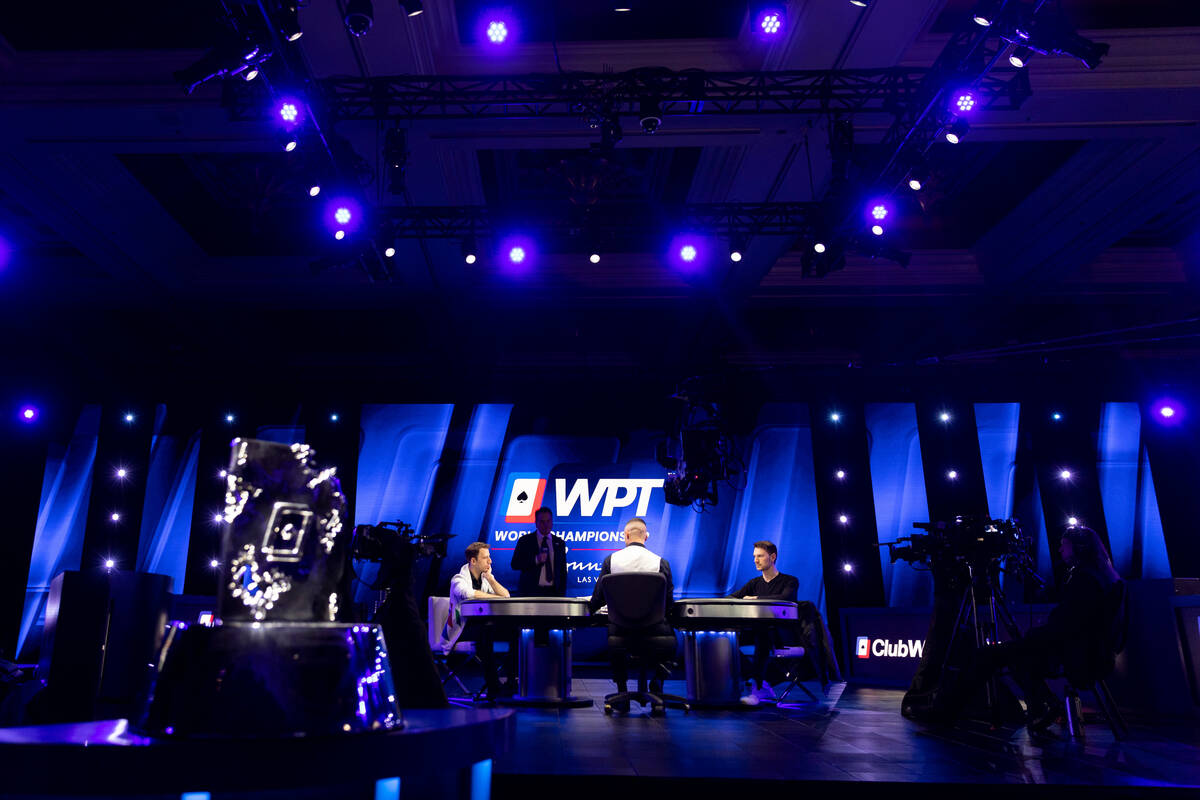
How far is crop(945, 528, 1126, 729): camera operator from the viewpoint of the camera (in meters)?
4.05

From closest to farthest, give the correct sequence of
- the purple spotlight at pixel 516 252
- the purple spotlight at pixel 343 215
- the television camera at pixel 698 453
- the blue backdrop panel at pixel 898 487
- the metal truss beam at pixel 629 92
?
the metal truss beam at pixel 629 92, the purple spotlight at pixel 343 215, the purple spotlight at pixel 516 252, the television camera at pixel 698 453, the blue backdrop panel at pixel 898 487

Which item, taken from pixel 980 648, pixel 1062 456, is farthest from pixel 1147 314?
pixel 980 648

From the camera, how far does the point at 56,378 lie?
30.5ft

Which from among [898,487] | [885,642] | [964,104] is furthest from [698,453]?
[964,104]

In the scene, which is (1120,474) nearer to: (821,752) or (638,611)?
(638,611)

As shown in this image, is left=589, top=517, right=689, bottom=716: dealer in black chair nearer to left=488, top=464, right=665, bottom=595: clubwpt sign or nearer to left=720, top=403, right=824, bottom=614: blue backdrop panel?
left=488, top=464, right=665, bottom=595: clubwpt sign

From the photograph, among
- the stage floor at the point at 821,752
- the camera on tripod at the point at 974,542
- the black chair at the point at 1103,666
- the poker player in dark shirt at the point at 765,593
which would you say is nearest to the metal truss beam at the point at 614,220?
the camera on tripod at the point at 974,542

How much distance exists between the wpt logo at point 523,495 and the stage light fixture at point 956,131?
20.0 ft

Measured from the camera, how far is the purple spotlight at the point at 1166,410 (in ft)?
31.3

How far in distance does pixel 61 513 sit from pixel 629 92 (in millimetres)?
8353

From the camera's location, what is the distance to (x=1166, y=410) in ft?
31.3

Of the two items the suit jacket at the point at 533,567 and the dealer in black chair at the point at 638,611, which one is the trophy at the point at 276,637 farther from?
the suit jacket at the point at 533,567

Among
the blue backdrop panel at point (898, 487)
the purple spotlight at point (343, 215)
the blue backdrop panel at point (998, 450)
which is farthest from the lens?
the blue backdrop panel at point (998, 450)

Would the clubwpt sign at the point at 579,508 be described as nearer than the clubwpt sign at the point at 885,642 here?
No
